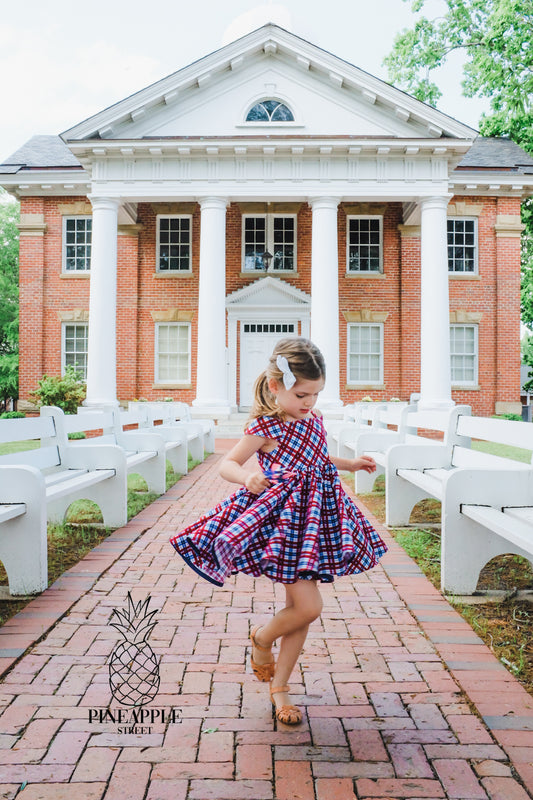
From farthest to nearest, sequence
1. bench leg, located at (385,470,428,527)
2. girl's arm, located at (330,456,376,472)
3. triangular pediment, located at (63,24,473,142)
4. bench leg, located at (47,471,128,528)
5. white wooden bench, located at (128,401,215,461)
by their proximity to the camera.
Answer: triangular pediment, located at (63,24,473,142) → white wooden bench, located at (128,401,215,461) → bench leg, located at (385,470,428,527) → bench leg, located at (47,471,128,528) → girl's arm, located at (330,456,376,472)

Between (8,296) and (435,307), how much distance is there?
2873 centimetres

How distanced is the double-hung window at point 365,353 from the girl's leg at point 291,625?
18.3 meters

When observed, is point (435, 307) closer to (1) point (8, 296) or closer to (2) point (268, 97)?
(2) point (268, 97)

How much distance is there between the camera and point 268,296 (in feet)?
66.9

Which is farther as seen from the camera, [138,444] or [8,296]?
[8,296]

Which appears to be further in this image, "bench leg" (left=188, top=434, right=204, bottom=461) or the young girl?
"bench leg" (left=188, top=434, right=204, bottom=461)

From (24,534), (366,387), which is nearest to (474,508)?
(24,534)

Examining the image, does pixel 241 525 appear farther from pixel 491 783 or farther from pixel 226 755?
pixel 491 783

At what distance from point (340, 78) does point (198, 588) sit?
16742 millimetres

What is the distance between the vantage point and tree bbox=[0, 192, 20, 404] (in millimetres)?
35250

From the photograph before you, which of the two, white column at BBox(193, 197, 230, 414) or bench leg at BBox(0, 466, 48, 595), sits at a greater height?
white column at BBox(193, 197, 230, 414)

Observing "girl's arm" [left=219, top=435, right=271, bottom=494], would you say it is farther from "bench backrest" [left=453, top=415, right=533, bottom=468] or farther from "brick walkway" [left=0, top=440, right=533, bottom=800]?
"bench backrest" [left=453, top=415, right=533, bottom=468]

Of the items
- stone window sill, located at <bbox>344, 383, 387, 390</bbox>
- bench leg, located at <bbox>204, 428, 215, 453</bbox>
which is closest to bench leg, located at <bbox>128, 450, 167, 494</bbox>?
bench leg, located at <bbox>204, 428, 215, 453</bbox>

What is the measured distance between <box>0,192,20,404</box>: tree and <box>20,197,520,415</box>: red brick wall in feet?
49.9
